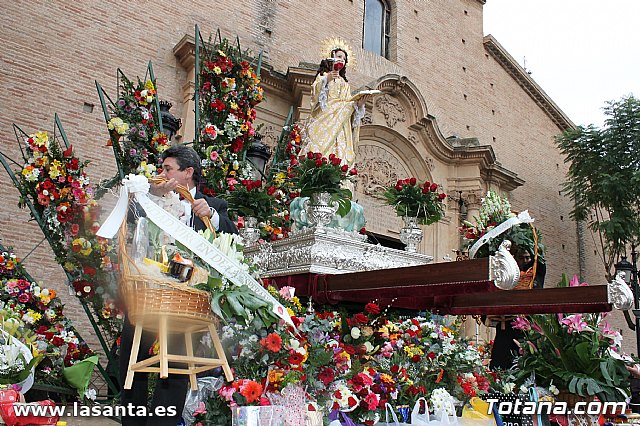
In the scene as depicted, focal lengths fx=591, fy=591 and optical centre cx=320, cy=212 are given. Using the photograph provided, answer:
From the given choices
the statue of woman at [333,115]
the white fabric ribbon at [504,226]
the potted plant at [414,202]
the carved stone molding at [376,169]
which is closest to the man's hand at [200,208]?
the potted plant at [414,202]

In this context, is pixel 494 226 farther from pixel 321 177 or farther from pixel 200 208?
pixel 200 208

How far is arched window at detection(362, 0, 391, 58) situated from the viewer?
15461 millimetres

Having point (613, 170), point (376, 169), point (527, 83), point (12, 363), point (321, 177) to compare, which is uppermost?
point (527, 83)

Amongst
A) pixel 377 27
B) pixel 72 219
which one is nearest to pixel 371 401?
pixel 72 219

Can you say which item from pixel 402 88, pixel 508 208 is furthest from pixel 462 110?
pixel 508 208

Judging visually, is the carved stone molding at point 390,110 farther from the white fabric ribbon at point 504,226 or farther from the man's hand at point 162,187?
the man's hand at point 162,187

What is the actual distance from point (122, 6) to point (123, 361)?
9.18 m

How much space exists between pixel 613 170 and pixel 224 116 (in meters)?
13.8

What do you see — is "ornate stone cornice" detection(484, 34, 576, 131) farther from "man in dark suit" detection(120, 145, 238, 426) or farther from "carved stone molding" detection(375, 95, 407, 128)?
"man in dark suit" detection(120, 145, 238, 426)

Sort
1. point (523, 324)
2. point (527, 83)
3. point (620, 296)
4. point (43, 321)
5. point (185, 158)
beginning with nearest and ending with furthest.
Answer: point (185, 158), point (620, 296), point (523, 324), point (43, 321), point (527, 83)

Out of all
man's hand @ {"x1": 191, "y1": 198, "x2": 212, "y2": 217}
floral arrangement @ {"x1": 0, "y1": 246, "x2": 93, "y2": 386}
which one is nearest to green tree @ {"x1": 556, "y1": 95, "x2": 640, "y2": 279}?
floral arrangement @ {"x1": 0, "y1": 246, "x2": 93, "y2": 386}

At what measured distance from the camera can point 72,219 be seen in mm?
5484
